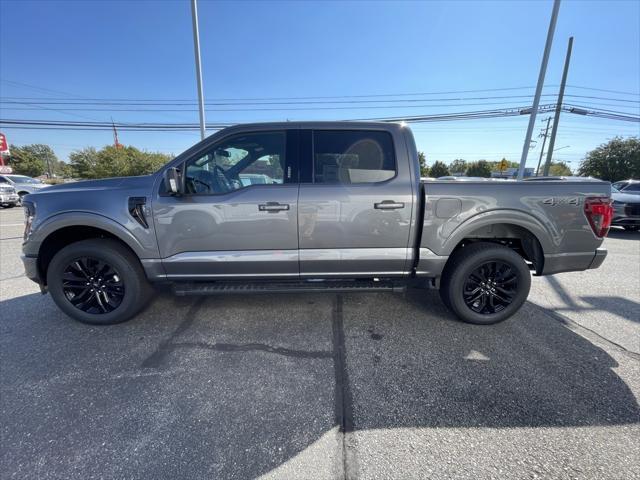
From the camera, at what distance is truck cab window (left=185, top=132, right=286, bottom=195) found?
A: 2.76 metres

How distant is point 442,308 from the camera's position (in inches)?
132

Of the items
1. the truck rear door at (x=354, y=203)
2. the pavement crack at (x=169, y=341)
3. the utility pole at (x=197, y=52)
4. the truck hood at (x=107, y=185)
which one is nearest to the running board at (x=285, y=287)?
the truck rear door at (x=354, y=203)

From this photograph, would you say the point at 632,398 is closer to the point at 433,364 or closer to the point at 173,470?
the point at 433,364

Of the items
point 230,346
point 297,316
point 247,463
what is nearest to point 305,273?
point 297,316

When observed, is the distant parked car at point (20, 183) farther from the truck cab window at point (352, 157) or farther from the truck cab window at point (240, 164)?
the truck cab window at point (352, 157)

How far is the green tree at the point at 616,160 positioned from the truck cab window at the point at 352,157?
3918cm

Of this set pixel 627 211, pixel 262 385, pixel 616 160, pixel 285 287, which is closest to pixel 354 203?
pixel 285 287

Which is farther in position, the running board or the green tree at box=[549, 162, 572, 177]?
the green tree at box=[549, 162, 572, 177]

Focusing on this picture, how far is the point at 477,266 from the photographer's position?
2.89 meters

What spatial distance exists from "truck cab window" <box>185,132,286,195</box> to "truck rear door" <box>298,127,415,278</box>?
0.93 ft

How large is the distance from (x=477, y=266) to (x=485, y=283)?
→ 0.25 meters

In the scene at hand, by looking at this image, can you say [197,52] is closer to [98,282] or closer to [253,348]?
[98,282]

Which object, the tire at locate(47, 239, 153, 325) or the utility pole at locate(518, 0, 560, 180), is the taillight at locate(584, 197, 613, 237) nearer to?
the tire at locate(47, 239, 153, 325)

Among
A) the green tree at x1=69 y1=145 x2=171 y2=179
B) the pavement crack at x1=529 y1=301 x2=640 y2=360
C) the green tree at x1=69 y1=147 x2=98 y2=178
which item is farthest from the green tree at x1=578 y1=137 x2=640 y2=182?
the green tree at x1=69 y1=147 x2=98 y2=178
